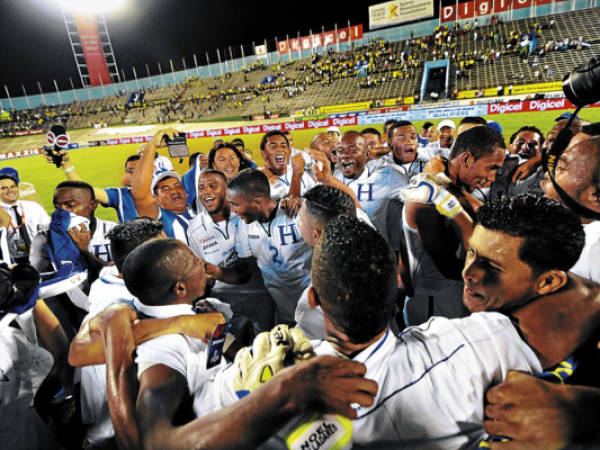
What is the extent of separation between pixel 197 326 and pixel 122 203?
4504 millimetres

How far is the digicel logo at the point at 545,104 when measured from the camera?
16906 mm

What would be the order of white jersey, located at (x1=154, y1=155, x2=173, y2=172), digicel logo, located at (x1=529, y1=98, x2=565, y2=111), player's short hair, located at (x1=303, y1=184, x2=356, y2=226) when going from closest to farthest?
1. player's short hair, located at (x1=303, y1=184, x2=356, y2=226)
2. white jersey, located at (x1=154, y1=155, x2=173, y2=172)
3. digicel logo, located at (x1=529, y1=98, x2=565, y2=111)

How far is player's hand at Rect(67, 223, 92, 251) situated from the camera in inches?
157

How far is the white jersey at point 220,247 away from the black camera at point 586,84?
11.7ft

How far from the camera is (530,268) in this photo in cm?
181

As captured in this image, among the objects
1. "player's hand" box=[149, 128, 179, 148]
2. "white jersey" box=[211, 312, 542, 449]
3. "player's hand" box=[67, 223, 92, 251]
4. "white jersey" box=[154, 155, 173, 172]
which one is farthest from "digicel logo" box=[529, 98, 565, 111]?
"player's hand" box=[67, 223, 92, 251]

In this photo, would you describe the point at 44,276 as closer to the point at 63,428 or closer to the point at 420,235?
the point at 63,428

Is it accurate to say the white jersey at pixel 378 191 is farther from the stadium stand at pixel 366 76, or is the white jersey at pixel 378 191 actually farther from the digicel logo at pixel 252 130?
the stadium stand at pixel 366 76

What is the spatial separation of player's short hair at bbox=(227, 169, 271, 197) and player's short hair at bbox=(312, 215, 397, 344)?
226 cm

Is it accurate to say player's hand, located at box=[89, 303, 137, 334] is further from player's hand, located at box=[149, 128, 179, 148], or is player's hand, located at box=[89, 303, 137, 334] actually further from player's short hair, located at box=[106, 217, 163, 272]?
player's hand, located at box=[149, 128, 179, 148]

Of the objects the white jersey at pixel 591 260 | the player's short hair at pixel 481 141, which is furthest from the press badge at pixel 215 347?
the player's short hair at pixel 481 141

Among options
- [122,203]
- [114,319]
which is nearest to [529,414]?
[114,319]

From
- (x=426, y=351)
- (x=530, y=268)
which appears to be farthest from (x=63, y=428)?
(x=530, y=268)

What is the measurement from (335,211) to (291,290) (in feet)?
5.14
